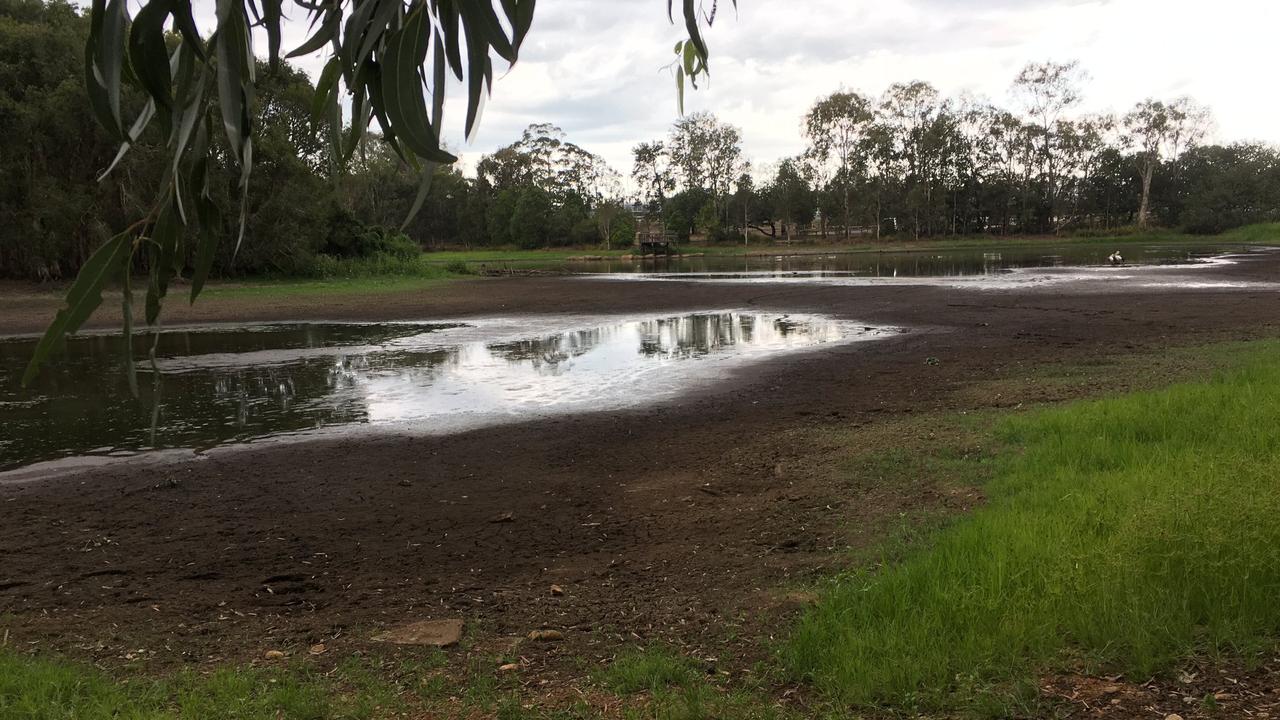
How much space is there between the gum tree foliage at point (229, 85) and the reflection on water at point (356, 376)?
23.1ft

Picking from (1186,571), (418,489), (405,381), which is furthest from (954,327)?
(1186,571)

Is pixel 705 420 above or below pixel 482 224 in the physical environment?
below

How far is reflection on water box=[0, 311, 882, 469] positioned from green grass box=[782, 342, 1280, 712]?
6291 millimetres

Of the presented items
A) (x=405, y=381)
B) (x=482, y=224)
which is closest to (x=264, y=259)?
(x=405, y=381)

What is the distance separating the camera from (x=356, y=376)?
512 inches

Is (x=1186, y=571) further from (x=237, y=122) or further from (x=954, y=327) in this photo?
(x=954, y=327)

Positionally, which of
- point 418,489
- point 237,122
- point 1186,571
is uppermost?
point 237,122

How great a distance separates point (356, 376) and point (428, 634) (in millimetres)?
9624

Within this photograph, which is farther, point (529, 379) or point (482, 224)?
point (482, 224)

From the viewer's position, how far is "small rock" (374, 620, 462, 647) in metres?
3.96

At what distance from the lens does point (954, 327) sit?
16812mm

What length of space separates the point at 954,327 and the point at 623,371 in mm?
7625

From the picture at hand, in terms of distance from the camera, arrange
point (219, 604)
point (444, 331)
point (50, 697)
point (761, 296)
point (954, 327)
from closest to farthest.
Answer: point (50, 697)
point (219, 604)
point (954, 327)
point (444, 331)
point (761, 296)

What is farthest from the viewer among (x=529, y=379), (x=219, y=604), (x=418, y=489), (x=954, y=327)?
(x=954, y=327)
